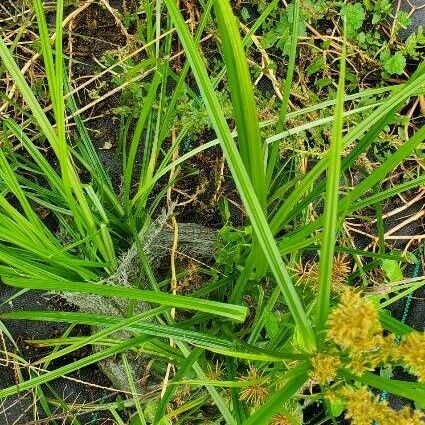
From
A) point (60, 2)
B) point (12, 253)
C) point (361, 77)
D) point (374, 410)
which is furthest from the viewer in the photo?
point (361, 77)

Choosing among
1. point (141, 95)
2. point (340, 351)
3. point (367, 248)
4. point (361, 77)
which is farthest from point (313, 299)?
point (361, 77)

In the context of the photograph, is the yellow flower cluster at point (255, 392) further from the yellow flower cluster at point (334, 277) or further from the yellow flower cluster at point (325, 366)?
the yellow flower cluster at point (325, 366)

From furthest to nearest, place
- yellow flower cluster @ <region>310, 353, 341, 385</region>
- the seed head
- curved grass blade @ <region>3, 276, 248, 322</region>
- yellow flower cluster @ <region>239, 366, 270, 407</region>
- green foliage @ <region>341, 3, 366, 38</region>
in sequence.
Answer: green foliage @ <region>341, 3, 366, 38</region> < yellow flower cluster @ <region>239, 366, 270, 407</region> < curved grass blade @ <region>3, 276, 248, 322</region> < yellow flower cluster @ <region>310, 353, 341, 385</region> < the seed head

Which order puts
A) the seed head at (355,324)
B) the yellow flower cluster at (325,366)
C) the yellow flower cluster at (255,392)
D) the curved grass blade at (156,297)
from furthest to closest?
1. the yellow flower cluster at (255,392)
2. the curved grass blade at (156,297)
3. the yellow flower cluster at (325,366)
4. the seed head at (355,324)

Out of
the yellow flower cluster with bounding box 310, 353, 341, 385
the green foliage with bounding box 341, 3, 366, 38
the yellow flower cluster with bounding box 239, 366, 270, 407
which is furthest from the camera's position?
the green foliage with bounding box 341, 3, 366, 38

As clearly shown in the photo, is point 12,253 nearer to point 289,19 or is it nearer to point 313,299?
point 313,299

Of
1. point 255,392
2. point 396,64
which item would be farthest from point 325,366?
point 396,64

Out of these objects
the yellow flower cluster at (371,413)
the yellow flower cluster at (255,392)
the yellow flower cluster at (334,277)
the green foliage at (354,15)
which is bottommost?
the yellow flower cluster at (255,392)

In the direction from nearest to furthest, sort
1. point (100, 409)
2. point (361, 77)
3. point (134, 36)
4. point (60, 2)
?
point (60, 2) < point (100, 409) < point (134, 36) < point (361, 77)

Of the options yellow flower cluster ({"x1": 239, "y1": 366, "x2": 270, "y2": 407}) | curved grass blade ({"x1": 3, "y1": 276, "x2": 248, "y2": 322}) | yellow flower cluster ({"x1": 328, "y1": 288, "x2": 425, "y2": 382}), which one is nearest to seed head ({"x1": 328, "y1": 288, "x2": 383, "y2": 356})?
yellow flower cluster ({"x1": 328, "y1": 288, "x2": 425, "y2": 382})

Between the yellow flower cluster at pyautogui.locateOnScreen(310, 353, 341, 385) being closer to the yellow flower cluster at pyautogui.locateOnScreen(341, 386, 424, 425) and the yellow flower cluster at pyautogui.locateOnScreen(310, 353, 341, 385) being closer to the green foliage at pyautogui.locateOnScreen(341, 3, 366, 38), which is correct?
the yellow flower cluster at pyautogui.locateOnScreen(341, 386, 424, 425)

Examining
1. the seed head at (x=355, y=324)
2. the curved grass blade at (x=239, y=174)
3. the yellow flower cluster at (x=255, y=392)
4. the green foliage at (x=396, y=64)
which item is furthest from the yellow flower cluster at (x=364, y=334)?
the green foliage at (x=396, y=64)
